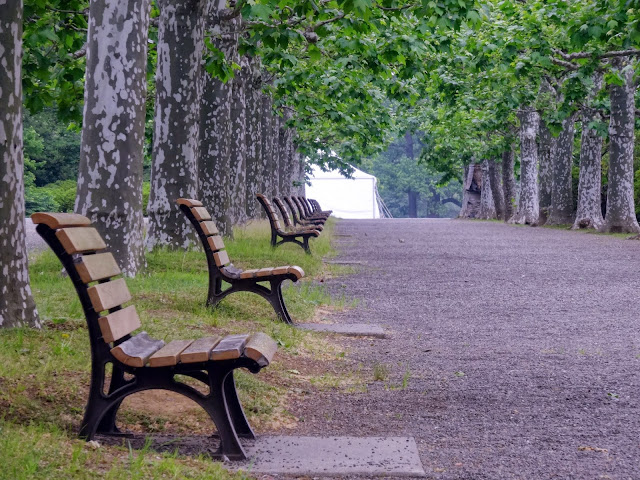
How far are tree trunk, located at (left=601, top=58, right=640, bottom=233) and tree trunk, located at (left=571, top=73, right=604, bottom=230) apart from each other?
206 cm

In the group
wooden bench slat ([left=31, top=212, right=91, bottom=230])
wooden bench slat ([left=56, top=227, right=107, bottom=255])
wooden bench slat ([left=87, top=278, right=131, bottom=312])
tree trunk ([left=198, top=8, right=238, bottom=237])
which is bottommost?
wooden bench slat ([left=87, top=278, right=131, bottom=312])

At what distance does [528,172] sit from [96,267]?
35.2 metres

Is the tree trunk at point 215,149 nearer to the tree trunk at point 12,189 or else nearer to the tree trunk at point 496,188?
the tree trunk at point 12,189

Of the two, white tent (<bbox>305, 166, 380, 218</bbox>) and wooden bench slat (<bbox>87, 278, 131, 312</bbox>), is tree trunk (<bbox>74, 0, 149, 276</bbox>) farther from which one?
white tent (<bbox>305, 166, 380, 218</bbox>)

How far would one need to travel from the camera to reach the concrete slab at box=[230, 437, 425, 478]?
4.39 meters

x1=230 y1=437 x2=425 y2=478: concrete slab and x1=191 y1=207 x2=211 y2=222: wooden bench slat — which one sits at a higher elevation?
x1=191 y1=207 x2=211 y2=222: wooden bench slat

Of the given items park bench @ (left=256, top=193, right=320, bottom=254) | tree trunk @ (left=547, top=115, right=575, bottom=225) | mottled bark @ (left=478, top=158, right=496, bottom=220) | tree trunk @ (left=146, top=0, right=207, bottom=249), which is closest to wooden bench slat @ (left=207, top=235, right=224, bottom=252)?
tree trunk @ (left=146, top=0, right=207, bottom=249)

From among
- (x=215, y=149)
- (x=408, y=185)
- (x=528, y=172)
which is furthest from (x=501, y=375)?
(x=408, y=185)

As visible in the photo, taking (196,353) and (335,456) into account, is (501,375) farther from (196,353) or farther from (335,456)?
(196,353)

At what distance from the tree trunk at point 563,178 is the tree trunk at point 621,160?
15.2 feet

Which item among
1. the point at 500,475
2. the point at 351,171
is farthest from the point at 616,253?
the point at 351,171

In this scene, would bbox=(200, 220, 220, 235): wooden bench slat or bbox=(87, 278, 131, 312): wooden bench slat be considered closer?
bbox=(87, 278, 131, 312): wooden bench slat

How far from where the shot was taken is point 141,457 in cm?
404

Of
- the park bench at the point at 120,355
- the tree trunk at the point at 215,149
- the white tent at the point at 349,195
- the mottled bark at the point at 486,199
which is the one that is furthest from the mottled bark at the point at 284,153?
the park bench at the point at 120,355
